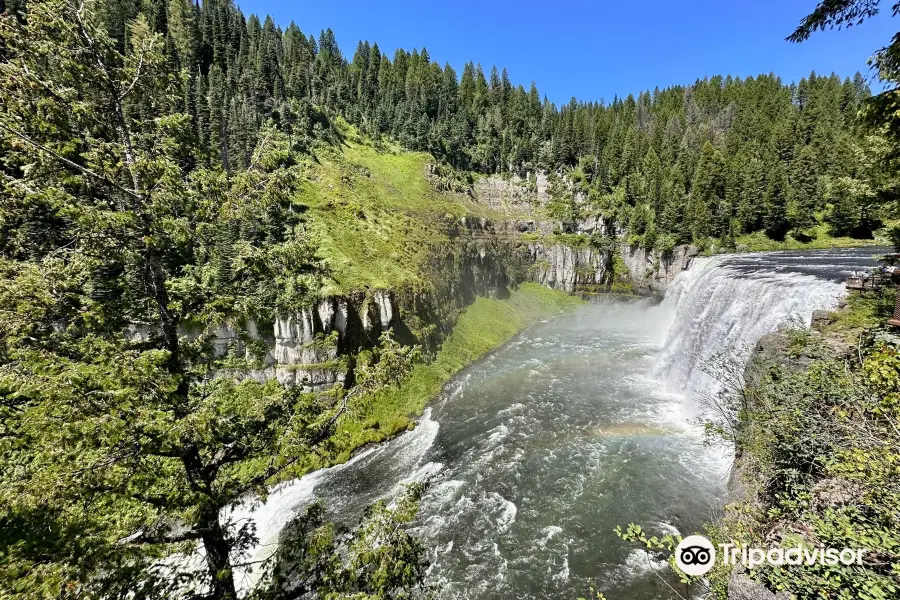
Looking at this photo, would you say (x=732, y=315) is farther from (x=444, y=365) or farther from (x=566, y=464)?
(x=444, y=365)

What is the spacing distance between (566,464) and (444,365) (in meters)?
16.5

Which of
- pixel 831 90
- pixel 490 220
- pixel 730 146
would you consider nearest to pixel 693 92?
pixel 831 90

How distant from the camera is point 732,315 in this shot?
28.3 meters

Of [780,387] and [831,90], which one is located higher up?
[831,90]

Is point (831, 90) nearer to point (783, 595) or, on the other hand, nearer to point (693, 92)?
point (693, 92)

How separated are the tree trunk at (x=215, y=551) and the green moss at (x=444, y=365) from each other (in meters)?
1.58

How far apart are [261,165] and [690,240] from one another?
73627 millimetres

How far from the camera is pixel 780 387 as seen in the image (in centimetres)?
1262

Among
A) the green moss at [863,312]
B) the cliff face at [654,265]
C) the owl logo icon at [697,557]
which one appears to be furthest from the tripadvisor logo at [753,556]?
the cliff face at [654,265]

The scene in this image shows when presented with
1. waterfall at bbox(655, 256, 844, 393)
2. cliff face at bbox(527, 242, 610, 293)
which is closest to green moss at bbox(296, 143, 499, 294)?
cliff face at bbox(527, 242, 610, 293)

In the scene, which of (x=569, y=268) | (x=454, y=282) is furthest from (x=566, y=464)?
(x=569, y=268)

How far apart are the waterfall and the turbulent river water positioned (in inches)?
5.4

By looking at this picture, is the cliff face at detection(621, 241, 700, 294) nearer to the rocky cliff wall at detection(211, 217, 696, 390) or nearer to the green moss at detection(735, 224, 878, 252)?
the rocky cliff wall at detection(211, 217, 696, 390)

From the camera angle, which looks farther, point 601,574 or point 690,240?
point 690,240
